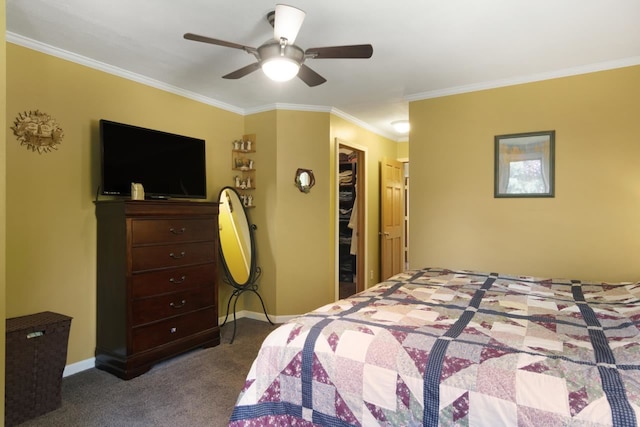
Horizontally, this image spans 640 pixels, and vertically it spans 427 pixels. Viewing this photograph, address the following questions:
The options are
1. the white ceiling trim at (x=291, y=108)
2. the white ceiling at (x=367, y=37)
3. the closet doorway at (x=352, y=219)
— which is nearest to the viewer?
the white ceiling at (x=367, y=37)

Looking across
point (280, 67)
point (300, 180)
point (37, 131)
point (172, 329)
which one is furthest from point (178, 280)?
point (280, 67)

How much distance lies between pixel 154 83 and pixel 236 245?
1.72 m

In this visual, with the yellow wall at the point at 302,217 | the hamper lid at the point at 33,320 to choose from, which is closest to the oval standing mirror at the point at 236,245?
the yellow wall at the point at 302,217

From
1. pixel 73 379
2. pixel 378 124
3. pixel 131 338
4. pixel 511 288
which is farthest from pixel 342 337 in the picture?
pixel 378 124

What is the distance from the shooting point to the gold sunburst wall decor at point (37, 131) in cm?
257

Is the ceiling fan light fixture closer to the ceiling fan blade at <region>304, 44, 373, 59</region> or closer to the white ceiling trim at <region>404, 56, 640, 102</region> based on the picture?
the ceiling fan blade at <region>304, 44, 373, 59</region>

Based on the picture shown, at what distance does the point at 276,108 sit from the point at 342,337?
10.2ft

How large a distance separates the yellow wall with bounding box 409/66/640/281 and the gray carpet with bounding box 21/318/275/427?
2055mm

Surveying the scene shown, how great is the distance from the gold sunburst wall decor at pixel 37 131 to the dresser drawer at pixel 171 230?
2.69 ft

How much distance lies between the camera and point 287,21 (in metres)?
1.94

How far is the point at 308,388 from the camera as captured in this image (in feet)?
4.93

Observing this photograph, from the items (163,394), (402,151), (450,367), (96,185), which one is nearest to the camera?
(450,367)

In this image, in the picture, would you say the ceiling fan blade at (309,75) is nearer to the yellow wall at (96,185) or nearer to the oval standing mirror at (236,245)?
the yellow wall at (96,185)

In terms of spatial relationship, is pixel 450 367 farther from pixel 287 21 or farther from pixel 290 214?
pixel 290 214
